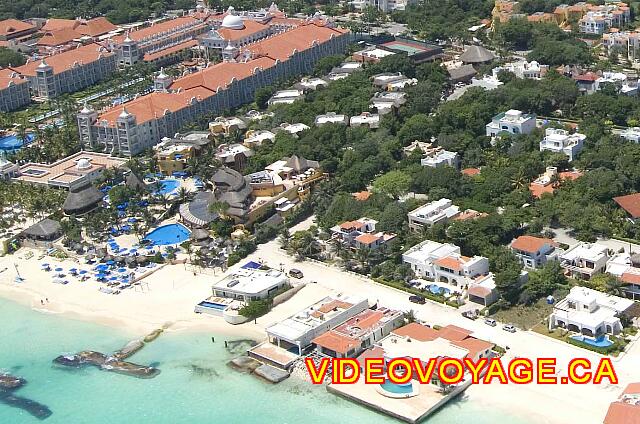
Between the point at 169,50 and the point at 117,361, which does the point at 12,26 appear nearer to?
the point at 169,50

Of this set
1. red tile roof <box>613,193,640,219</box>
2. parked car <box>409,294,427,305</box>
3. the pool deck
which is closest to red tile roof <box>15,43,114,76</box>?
parked car <box>409,294,427,305</box>

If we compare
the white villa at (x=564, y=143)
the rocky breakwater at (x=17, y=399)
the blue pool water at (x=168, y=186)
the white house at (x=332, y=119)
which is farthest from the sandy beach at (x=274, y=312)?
the white villa at (x=564, y=143)

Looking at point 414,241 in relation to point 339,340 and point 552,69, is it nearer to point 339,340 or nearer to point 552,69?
point 339,340

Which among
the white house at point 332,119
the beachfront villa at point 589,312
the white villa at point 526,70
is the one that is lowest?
the beachfront villa at point 589,312

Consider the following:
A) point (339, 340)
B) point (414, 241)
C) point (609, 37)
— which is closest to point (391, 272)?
point (414, 241)

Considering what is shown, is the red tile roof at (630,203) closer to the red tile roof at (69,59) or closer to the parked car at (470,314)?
the parked car at (470,314)

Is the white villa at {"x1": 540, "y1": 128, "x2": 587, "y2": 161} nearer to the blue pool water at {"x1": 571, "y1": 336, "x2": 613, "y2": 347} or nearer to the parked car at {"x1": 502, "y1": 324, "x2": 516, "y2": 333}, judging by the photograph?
the parked car at {"x1": 502, "y1": 324, "x2": 516, "y2": 333}
